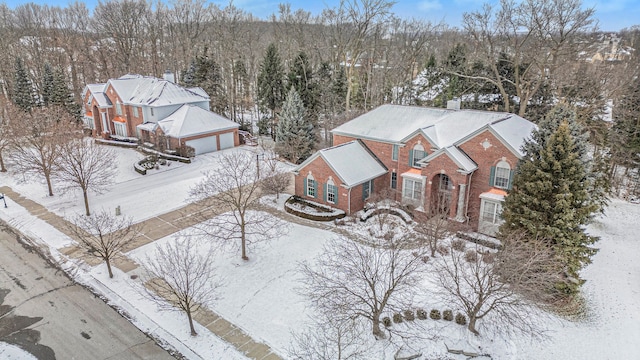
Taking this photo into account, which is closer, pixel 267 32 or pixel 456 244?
pixel 456 244

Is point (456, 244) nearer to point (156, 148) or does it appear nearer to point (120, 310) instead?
point (120, 310)

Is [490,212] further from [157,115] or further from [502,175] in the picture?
[157,115]

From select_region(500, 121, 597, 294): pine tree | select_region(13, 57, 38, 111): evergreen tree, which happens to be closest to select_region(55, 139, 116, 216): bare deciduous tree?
select_region(13, 57, 38, 111): evergreen tree

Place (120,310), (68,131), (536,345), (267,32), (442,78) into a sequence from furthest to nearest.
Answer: (267,32)
(442,78)
(68,131)
(120,310)
(536,345)

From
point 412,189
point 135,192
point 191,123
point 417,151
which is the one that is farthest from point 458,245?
point 191,123

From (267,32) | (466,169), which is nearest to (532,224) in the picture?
(466,169)

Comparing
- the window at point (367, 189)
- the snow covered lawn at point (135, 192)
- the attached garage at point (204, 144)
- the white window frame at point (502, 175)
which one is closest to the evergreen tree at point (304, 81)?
the attached garage at point (204, 144)
